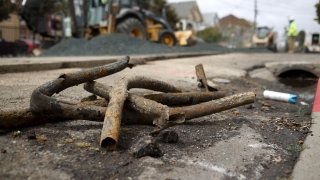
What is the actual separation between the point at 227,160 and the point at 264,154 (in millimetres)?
385

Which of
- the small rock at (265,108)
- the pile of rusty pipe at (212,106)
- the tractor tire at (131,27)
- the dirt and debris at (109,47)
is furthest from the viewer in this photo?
the tractor tire at (131,27)

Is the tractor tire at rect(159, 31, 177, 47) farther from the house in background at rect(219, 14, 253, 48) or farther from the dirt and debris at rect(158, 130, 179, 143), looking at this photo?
the house in background at rect(219, 14, 253, 48)

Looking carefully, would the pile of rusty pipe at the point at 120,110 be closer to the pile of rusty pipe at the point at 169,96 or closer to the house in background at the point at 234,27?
the pile of rusty pipe at the point at 169,96

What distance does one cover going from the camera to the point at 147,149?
2.46 metres

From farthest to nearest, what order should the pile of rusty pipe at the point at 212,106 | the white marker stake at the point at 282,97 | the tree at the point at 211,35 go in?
the tree at the point at 211,35
the white marker stake at the point at 282,97
the pile of rusty pipe at the point at 212,106

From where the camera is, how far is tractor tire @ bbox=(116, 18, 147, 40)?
54.8ft

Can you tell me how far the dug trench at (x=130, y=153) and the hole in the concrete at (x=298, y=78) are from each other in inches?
204

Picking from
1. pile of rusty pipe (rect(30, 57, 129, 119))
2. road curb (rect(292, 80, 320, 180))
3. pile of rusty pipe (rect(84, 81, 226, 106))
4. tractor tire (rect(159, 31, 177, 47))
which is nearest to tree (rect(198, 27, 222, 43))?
tractor tire (rect(159, 31, 177, 47))

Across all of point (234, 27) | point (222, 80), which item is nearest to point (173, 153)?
point (222, 80)

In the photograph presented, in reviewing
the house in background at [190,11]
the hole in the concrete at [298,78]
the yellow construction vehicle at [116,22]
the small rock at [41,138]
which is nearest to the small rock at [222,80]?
the hole in the concrete at [298,78]

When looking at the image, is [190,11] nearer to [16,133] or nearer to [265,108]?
[265,108]

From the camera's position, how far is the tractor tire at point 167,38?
18.7 meters

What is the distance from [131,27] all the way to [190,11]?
163ft

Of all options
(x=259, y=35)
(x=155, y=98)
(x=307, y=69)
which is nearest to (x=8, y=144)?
(x=155, y=98)
